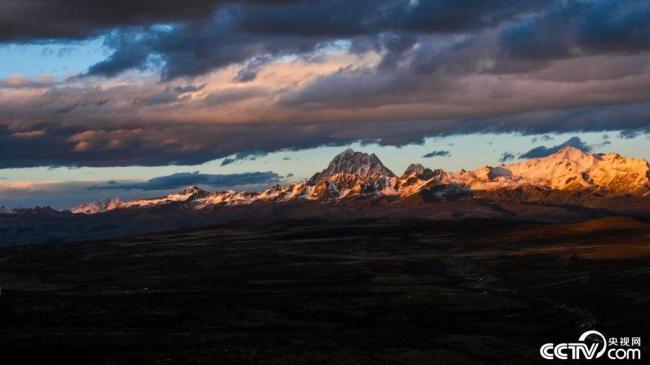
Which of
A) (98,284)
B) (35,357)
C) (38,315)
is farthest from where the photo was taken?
(98,284)

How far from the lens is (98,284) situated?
180875mm

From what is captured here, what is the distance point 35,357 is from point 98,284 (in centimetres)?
10774

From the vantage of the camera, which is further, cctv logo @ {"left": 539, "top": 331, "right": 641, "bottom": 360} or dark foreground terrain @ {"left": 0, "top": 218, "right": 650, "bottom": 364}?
cctv logo @ {"left": 539, "top": 331, "right": 641, "bottom": 360}

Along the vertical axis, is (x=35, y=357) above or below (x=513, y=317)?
above

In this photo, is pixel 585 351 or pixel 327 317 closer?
pixel 585 351

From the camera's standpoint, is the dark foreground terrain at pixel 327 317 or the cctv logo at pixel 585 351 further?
the cctv logo at pixel 585 351

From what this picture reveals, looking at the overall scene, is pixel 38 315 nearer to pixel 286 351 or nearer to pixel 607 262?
pixel 286 351

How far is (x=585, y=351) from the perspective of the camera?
269 feet

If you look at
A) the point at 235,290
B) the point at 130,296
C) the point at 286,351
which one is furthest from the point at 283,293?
the point at 286,351

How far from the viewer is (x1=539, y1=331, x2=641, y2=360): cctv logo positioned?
78688 mm

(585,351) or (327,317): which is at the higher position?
A: (327,317)

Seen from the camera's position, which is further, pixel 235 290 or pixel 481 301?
pixel 235 290

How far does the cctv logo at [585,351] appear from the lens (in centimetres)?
7869

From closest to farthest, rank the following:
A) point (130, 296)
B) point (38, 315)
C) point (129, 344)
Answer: point (129, 344)
point (38, 315)
point (130, 296)
